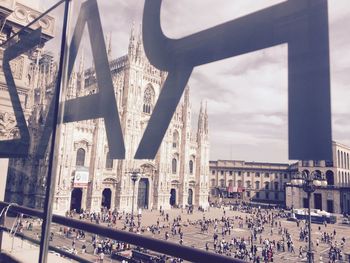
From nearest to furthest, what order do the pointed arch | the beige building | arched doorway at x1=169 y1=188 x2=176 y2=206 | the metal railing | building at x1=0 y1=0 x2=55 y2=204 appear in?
the metal railing → building at x1=0 y1=0 x2=55 y2=204 → the beige building → the pointed arch → arched doorway at x1=169 y1=188 x2=176 y2=206

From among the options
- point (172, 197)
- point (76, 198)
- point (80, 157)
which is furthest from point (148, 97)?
point (76, 198)

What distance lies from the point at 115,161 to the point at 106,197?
14.1ft

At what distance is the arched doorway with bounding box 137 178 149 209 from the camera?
3281cm

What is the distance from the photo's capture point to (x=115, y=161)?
30.3 m

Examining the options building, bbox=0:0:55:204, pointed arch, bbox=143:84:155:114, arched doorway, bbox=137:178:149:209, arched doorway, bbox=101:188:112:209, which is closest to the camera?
building, bbox=0:0:55:204

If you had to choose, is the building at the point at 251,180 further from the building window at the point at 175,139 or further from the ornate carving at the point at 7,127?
the ornate carving at the point at 7,127

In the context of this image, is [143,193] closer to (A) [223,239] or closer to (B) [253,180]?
(A) [223,239]

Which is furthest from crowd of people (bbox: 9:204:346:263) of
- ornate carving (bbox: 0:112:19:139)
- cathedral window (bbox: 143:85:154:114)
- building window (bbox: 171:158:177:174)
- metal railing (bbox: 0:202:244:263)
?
cathedral window (bbox: 143:85:154:114)

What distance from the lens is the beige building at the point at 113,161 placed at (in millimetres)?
25625

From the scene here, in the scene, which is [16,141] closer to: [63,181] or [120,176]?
[63,181]

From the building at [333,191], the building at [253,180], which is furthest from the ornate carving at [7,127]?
the building at [253,180]

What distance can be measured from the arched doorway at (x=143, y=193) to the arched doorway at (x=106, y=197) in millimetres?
3372

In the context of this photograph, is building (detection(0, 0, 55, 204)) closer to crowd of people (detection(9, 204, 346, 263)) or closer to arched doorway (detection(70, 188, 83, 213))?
crowd of people (detection(9, 204, 346, 263))

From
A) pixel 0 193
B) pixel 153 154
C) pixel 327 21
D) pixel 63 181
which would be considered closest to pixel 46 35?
pixel 0 193
